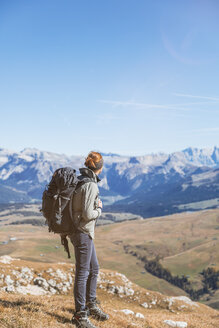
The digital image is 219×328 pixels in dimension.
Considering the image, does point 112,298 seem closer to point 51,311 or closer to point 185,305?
point 185,305

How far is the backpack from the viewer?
31.7ft

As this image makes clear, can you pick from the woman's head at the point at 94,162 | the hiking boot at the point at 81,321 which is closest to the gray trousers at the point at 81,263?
the hiking boot at the point at 81,321

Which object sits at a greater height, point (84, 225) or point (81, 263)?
point (84, 225)

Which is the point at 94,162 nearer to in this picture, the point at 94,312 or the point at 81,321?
the point at 81,321

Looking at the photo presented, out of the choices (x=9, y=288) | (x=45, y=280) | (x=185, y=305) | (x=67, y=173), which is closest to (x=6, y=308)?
(x=67, y=173)

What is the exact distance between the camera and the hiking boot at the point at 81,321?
31.8ft

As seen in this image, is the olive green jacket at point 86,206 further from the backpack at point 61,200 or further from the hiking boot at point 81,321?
the hiking boot at point 81,321

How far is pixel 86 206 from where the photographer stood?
9.61 meters

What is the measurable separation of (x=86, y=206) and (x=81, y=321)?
4.35 m

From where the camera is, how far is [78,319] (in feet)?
32.6

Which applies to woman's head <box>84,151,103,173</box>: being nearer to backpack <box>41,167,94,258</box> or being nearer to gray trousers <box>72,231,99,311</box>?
backpack <box>41,167,94,258</box>

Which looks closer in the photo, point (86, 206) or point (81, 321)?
point (86, 206)

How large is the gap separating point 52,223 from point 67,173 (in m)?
1.94

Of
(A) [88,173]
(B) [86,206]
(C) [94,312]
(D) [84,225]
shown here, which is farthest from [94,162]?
(C) [94,312]
